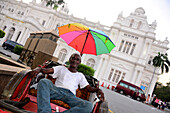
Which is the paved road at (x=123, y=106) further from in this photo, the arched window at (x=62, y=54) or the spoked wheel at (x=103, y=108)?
the arched window at (x=62, y=54)

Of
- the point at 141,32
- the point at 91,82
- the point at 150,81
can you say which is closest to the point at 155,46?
the point at 141,32

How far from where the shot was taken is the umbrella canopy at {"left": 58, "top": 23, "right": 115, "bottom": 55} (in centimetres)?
382

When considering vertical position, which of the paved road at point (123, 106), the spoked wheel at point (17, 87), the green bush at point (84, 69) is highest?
the green bush at point (84, 69)

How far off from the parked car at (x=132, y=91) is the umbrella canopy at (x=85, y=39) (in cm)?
1579

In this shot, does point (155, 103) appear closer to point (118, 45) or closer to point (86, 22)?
point (118, 45)

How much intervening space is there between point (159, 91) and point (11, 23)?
41.3 meters

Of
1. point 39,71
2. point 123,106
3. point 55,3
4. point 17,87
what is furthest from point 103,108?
point 55,3

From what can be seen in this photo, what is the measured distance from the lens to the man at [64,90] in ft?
5.75

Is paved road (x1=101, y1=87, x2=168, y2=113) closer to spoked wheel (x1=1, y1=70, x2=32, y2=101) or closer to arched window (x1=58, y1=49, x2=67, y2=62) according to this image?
spoked wheel (x1=1, y1=70, x2=32, y2=101)

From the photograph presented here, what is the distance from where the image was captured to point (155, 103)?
18.5m

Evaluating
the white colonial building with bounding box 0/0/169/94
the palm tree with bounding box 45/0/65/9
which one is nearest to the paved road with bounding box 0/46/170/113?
the white colonial building with bounding box 0/0/169/94

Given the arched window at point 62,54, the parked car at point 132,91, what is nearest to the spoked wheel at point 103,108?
the parked car at point 132,91

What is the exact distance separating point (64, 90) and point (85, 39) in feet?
7.20

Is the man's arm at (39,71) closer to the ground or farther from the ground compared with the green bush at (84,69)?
closer to the ground
